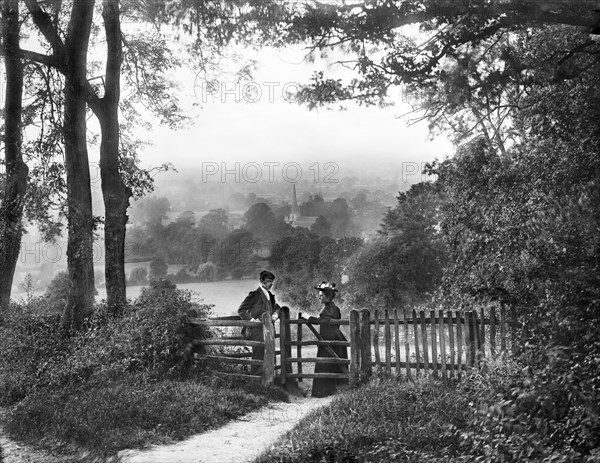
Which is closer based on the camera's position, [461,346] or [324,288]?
[461,346]

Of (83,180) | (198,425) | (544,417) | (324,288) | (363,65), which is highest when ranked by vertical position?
(363,65)

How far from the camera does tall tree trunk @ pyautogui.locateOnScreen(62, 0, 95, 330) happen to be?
14906 mm

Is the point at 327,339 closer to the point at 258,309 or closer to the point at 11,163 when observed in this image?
the point at 258,309

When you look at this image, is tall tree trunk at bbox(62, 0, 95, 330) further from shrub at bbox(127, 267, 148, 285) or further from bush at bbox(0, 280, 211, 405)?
shrub at bbox(127, 267, 148, 285)

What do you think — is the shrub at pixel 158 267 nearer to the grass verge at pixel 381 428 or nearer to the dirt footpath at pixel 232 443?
the dirt footpath at pixel 232 443

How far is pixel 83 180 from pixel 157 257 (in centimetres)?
2667

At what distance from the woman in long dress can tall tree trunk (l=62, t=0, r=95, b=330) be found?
5.57 metres

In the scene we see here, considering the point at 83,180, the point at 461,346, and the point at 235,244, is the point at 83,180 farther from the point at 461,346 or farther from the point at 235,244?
the point at 235,244

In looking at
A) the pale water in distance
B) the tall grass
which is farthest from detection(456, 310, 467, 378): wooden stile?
the pale water in distance

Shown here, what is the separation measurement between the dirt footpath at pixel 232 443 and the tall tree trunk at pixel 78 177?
597 cm

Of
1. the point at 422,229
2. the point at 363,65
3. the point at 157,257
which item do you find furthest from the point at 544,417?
the point at 157,257

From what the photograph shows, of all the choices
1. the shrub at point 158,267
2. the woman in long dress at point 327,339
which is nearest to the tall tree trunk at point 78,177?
the woman in long dress at point 327,339

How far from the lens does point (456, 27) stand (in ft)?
39.7

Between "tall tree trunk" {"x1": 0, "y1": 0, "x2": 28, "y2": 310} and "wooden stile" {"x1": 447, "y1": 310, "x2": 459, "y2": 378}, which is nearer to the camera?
"wooden stile" {"x1": 447, "y1": 310, "x2": 459, "y2": 378}
